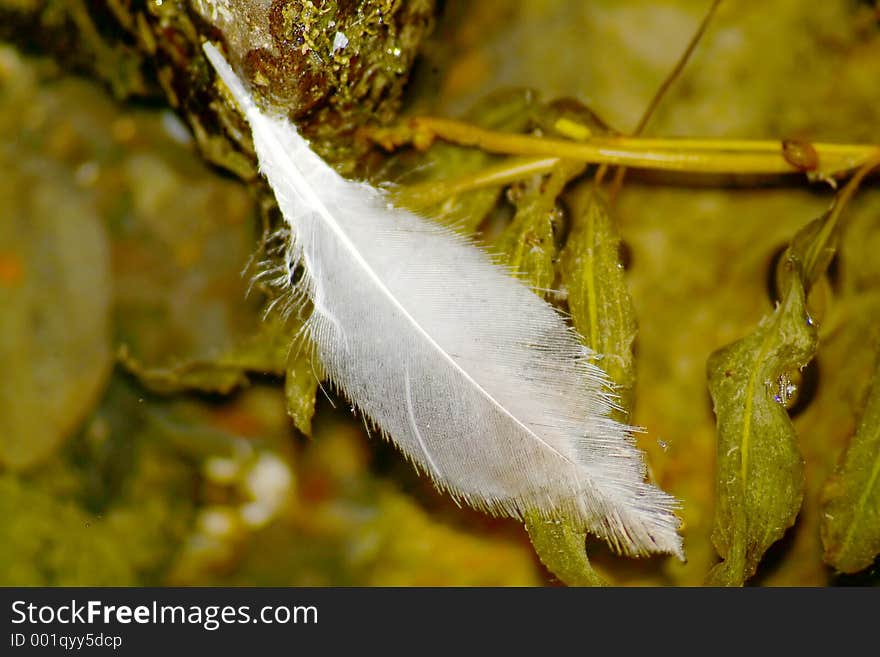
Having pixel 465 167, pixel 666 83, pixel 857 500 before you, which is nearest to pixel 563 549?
pixel 857 500

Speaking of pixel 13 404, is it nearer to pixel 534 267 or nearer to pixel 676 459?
pixel 534 267

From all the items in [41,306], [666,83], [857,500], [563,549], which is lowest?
[41,306]

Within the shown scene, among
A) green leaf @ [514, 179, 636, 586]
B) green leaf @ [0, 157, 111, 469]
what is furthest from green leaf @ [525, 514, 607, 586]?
green leaf @ [0, 157, 111, 469]

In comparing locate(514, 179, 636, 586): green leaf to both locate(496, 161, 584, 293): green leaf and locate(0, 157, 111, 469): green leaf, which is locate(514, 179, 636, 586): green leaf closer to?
locate(496, 161, 584, 293): green leaf

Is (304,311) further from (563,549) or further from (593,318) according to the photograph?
(563,549)

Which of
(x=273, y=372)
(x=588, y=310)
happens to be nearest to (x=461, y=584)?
(x=273, y=372)
